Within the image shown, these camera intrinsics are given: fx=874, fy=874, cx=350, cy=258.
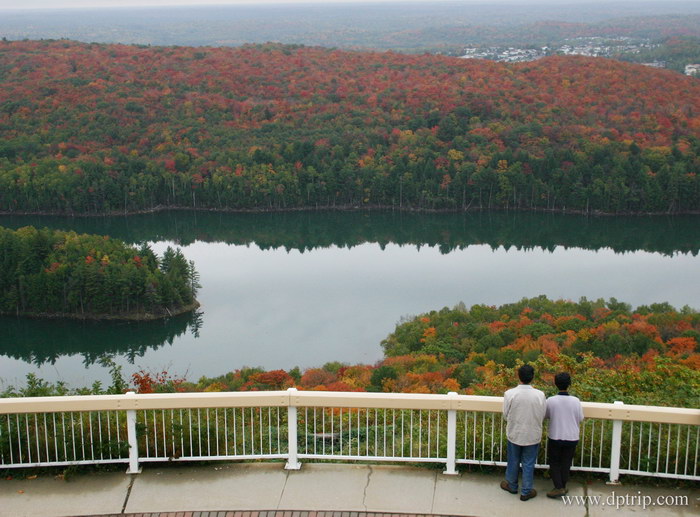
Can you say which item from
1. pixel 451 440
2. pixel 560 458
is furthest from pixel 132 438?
pixel 560 458

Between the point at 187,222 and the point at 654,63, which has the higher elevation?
the point at 654,63

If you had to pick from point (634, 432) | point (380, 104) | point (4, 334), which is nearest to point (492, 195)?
point (380, 104)

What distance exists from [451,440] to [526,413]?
0.74 metres

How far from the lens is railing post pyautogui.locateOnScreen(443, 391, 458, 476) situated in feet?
23.9

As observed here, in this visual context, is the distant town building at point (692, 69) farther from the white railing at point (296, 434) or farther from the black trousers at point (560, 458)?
the black trousers at point (560, 458)

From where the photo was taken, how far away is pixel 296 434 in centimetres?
744

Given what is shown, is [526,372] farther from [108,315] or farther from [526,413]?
[108,315]

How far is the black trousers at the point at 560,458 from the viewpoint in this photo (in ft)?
22.8

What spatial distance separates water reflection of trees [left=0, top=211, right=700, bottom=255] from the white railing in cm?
4868

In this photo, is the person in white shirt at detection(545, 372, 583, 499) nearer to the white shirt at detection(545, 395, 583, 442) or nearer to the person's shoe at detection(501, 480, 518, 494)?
the white shirt at detection(545, 395, 583, 442)

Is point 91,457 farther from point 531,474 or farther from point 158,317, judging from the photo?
point 158,317

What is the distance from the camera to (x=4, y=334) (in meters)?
39.9

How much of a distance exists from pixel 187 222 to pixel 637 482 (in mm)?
60932

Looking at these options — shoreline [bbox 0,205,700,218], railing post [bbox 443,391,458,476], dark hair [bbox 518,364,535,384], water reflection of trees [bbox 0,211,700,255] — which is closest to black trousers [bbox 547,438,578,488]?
dark hair [bbox 518,364,535,384]
